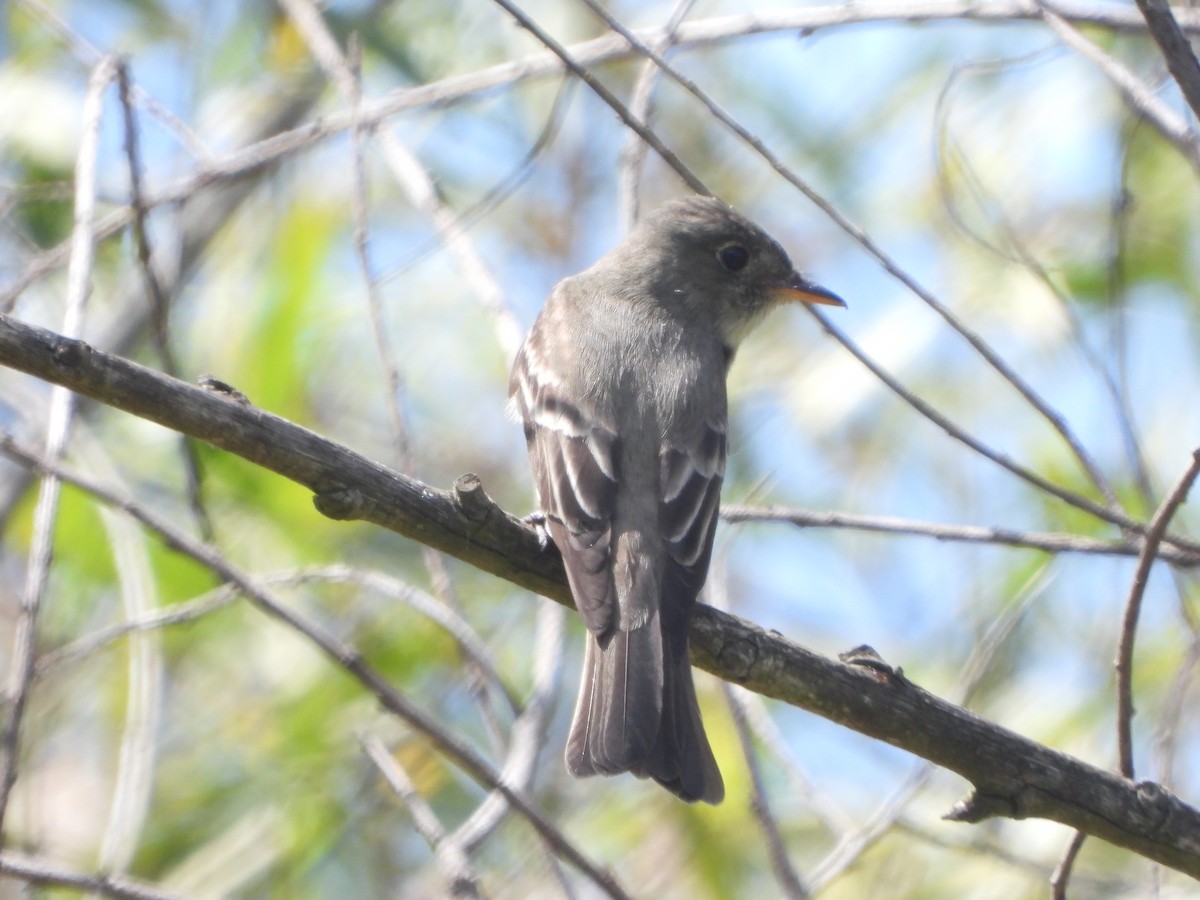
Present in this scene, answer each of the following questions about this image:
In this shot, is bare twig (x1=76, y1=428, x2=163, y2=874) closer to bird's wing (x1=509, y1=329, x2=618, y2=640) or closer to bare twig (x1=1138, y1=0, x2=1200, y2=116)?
bird's wing (x1=509, y1=329, x2=618, y2=640)

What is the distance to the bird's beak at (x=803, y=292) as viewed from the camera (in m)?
4.92

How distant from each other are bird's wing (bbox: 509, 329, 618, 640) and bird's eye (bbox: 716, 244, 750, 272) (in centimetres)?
95

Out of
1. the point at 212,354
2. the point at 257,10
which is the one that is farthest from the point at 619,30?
the point at 257,10

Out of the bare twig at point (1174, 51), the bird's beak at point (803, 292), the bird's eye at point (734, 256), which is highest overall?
the bird's eye at point (734, 256)

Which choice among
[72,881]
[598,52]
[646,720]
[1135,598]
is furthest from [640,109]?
[72,881]

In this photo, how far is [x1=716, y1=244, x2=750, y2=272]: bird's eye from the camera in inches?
196

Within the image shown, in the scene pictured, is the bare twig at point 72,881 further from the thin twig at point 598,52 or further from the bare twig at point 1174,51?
the bare twig at point 1174,51

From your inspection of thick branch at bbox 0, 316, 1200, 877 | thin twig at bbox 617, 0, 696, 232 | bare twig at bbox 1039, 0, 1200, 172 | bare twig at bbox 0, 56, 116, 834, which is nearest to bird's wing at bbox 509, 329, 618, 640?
thick branch at bbox 0, 316, 1200, 877

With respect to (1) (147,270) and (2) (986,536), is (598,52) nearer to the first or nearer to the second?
(1) (147,270)

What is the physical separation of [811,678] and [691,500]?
0.81 meters

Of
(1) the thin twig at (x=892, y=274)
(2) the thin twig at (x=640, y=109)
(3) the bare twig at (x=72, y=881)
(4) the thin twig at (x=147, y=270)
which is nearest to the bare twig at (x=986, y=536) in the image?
(1) the thin twig at (x=892, y=274)

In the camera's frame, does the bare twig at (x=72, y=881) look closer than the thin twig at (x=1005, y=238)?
Yes

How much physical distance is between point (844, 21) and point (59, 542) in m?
2.92

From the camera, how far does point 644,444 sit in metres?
3.80
